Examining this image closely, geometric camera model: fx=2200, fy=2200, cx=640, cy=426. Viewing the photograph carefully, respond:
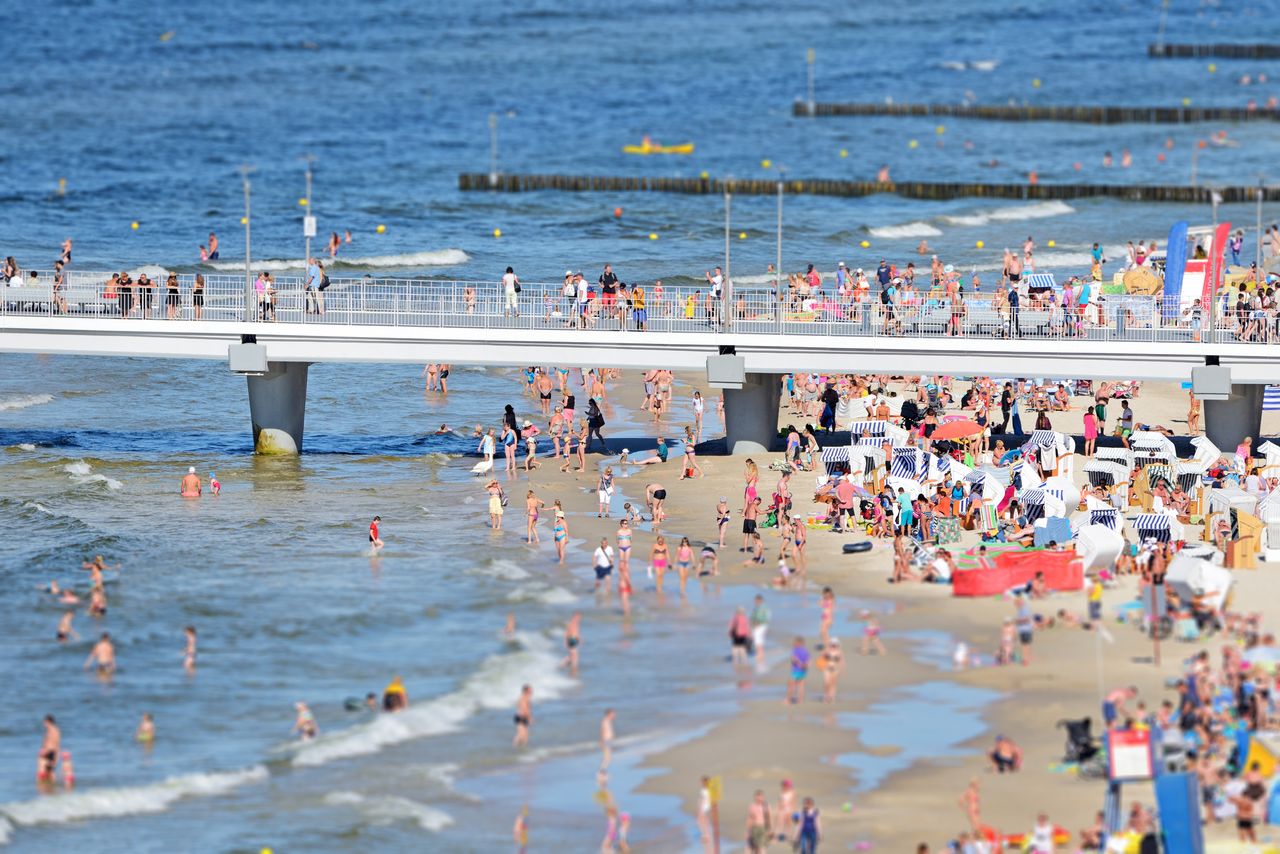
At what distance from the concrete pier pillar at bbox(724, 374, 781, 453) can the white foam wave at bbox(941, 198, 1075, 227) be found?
46506 millimetres

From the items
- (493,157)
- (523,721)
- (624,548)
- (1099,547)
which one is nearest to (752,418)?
(624,548)

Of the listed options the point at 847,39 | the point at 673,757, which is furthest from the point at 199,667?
the point at 847,39

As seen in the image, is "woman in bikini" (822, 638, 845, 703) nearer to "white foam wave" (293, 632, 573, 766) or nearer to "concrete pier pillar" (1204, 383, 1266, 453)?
"white foam wave" (293, 632, 573, 766)

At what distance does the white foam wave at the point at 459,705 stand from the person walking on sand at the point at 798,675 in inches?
136

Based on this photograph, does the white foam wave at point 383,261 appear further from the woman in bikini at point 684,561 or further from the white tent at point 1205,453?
the white tent at point 1205,453

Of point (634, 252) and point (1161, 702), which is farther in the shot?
point (634, 252)

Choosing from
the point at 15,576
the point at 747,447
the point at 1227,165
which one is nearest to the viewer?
the point at 15,576

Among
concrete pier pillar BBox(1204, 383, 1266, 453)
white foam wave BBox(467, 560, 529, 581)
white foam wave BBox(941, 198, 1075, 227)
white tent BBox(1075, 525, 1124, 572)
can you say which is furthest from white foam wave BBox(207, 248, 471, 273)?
white tent BBox(1075, 525, 1124, 572)

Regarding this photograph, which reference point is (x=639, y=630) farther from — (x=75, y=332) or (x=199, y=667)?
(x=75, y=332)

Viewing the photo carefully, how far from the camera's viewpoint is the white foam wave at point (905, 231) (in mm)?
90262

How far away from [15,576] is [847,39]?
420ft

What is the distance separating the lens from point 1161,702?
106 feet

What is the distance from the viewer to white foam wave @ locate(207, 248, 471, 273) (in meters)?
80.7

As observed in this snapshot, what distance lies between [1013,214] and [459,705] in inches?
2611
